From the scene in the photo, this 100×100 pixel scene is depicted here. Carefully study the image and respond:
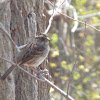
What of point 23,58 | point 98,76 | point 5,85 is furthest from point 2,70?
point 98,76

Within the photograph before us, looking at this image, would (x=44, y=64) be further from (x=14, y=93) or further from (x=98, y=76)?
(x=98, y=76)

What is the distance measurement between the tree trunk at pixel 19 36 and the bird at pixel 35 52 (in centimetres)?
11

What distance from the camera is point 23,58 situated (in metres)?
3.60

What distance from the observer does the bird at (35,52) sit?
3607 mm

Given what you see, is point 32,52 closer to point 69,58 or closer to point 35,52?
point 35,52

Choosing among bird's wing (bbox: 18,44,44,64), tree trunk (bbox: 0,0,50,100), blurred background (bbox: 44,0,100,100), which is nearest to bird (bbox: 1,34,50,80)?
bird's wing (bbox: 18,44,44,64)

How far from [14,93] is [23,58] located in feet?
1.98

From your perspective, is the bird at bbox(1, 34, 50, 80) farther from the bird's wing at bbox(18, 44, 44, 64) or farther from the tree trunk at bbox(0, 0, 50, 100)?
the tree trunk at bbox(0, 0, 50, 100)

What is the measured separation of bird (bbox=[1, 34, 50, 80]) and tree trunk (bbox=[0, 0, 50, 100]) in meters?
0.11

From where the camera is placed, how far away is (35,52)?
12.3 ft

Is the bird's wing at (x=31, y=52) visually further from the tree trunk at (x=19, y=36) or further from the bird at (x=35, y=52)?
the tree trunk at (x=19, y=36)

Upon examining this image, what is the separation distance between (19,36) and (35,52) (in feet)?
1.31

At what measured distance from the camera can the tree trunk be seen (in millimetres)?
3293

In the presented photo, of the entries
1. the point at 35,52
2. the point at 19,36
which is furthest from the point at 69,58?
the point at 19,36
